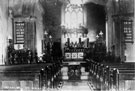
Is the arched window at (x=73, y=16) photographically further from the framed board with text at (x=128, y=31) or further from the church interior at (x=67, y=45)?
the framed board with text at (x=128, y=31)

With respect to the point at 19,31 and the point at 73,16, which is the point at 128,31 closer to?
the point at 19,31

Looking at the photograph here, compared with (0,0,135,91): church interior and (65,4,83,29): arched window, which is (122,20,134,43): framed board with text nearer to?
(0,0,135,91): church interior

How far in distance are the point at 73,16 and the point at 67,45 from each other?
3.50 meters

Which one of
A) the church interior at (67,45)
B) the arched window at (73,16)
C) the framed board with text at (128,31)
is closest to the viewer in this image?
the church interior at (67,45)

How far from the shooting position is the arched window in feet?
66.5

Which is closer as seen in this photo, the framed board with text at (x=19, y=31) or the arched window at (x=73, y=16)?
the framed board with text at (x=19, y=31)

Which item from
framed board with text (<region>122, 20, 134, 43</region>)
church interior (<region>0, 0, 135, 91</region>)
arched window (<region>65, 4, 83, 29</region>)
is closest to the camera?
church interior (<region>0, 0, 135, 91</region>)

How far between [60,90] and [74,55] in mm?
9246

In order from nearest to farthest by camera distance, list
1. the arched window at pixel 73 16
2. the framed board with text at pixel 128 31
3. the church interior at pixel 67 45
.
→ the church interior at pixel 67 45 → the framed board with text at pixel 128 31 → the arched window at pixel 73 16

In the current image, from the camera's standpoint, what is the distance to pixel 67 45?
18.2 m

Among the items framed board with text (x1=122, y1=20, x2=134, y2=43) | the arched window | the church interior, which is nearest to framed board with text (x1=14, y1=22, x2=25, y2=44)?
the church interior

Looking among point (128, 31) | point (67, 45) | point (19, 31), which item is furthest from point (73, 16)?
point (128, 31)

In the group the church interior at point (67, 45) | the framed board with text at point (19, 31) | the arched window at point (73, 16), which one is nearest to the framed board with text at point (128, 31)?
the church interior at point (67, 45)

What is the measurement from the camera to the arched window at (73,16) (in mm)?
20272
